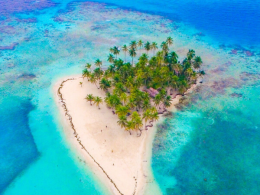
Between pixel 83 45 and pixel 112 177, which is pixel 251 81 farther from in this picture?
pixel 83 45

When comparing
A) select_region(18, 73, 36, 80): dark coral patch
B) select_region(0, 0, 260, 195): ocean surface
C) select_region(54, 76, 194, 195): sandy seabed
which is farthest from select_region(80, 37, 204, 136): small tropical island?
select_region(18, 73, 36, 80): dark coral patch

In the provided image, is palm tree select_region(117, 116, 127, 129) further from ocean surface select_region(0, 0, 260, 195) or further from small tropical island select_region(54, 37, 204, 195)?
ocean surface select_region(0, 0, 260, 195)

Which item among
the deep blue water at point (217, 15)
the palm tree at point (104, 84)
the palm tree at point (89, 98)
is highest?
the deep blue water at point (217, 15)

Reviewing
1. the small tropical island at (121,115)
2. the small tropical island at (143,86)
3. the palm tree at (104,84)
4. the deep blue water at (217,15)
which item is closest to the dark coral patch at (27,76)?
the small tropical island at (121,115)

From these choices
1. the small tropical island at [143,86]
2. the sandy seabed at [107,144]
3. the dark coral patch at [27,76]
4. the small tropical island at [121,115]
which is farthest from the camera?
the dark coral patch at [27,76]

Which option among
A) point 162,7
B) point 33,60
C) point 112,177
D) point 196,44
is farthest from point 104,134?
point 162,7

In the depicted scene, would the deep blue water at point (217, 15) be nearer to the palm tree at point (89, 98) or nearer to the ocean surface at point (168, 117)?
the ocean surface at point (168, 117)

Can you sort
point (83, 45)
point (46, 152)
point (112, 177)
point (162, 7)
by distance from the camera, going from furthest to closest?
point (162, 7) → point (83, 45) → point (46, 152) → point (112, 177)
